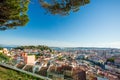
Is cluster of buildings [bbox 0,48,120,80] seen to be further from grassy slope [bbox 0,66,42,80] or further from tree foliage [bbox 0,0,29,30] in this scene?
tree foliage [bbox 0,0,29,30]

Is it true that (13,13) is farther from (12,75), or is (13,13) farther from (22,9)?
(12,75)

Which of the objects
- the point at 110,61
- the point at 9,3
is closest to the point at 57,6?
the point at 9,3

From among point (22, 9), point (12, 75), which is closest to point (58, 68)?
point (22, 9)

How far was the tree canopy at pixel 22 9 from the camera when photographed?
6426 millimetres

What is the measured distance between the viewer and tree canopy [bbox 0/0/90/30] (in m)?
6.43

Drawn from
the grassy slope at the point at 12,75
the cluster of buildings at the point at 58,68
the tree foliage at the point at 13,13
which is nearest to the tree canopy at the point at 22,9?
the tree foliage at the point at 13,13

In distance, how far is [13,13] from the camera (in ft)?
26.7

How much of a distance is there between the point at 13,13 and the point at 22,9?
1.42 feet

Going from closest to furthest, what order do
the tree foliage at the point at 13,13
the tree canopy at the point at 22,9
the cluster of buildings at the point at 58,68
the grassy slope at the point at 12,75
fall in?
the grassy slope at the point at 12,75 → the tree canopy at the point at 22,9 → the cluster of buildings at the point at 58,68 → the tree foliage at the point at 13,13

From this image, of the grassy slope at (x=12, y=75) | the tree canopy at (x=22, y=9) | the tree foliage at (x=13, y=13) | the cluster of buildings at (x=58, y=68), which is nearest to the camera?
the grassy slope at (x=12, y=75)

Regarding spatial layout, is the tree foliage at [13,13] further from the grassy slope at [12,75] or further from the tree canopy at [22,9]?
the grassy slope at [12,75]

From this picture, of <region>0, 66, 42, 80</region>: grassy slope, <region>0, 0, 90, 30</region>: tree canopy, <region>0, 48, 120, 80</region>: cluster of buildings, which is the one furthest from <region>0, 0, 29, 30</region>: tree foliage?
<region>0, 66, 42, 80</region>: grassy slope

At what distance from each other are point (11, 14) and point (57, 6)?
2.50 metres

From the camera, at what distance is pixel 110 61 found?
6725 centimetres
